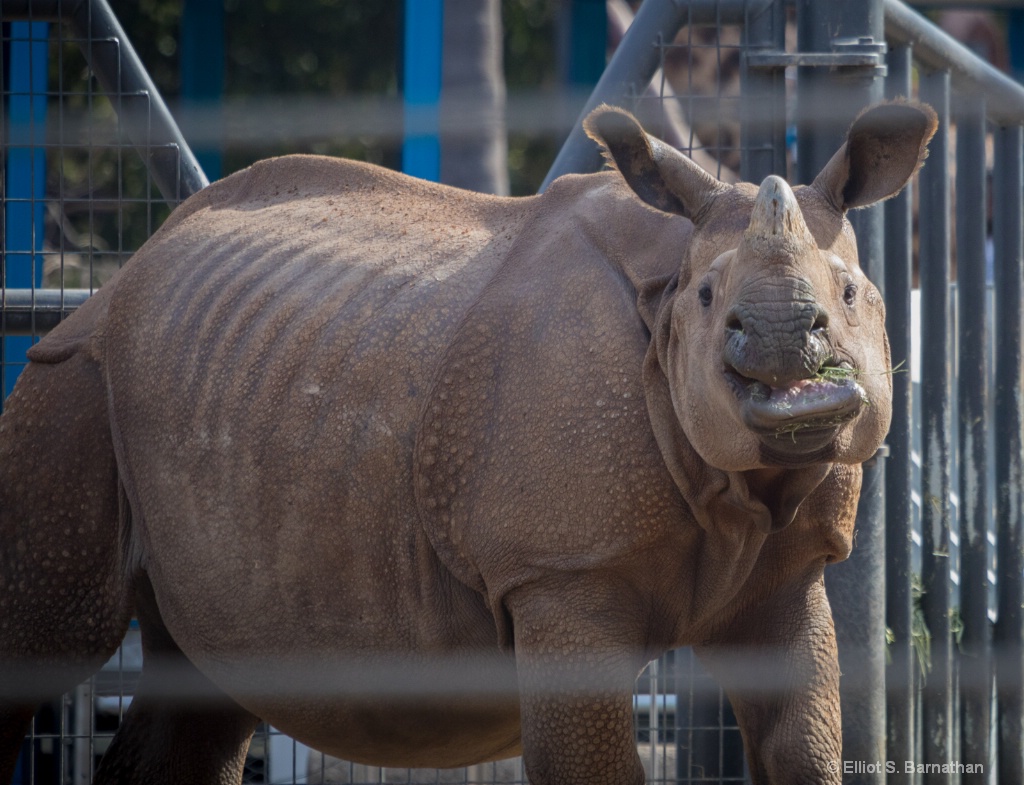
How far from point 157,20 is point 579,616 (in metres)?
14.1

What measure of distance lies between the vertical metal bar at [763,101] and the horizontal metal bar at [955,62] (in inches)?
13.5

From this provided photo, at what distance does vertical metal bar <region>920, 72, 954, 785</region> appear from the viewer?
14.1 ft

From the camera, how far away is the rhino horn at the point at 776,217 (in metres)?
2.78

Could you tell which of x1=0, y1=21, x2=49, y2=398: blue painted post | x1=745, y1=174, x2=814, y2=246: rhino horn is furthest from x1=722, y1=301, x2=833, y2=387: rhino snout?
x1=0, y1=21, x2=49, y2=398: blue painted post

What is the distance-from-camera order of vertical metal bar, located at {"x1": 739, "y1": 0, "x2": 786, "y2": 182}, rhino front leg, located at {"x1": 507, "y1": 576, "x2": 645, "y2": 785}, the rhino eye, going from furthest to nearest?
vertical metal bar, located at {"x1": 739, "y1": 0, "x2": 786, "y2": 182}
rhino front leg, located at {"x1": 507, "y1": 576, "x2": 645, "y2": 785}
the rhino eye

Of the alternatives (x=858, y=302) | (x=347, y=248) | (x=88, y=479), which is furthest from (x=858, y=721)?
(x=88, y=479)

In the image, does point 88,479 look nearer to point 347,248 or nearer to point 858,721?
point 347,248

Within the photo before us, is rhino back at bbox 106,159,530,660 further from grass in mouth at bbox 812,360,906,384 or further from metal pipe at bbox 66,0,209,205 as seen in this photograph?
grass in mouth at bbox 812,360,906,384

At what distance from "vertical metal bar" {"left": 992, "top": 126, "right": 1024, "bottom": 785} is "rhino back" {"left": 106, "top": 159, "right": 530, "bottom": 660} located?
1.63 meters

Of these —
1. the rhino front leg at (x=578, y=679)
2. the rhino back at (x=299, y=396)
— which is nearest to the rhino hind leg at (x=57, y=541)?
the rhino back at (x=299, y=396)

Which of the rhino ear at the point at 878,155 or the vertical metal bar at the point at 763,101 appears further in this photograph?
the vertical metal bar at the point at 763,101

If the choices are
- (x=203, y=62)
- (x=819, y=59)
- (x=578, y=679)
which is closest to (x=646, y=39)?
(x=819, y=59)

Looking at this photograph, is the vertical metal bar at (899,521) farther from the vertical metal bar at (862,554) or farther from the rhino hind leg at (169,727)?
the rhino hind leg at (169,727)

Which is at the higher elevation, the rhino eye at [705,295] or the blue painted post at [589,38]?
the blue painted post at [589,38]
